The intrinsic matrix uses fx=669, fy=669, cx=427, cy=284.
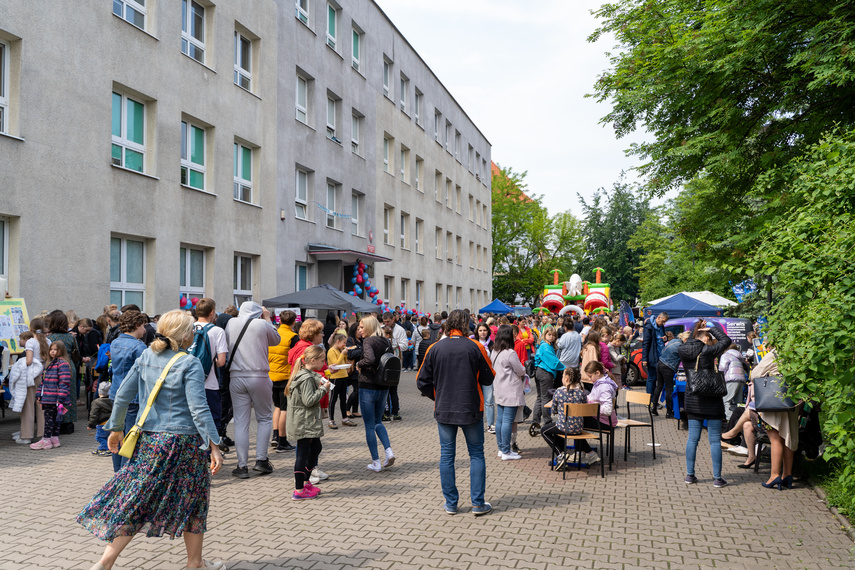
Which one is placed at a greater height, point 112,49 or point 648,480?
point 112,49

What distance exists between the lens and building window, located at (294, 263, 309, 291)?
22.2 meters

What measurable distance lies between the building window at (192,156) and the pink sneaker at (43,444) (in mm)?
8650

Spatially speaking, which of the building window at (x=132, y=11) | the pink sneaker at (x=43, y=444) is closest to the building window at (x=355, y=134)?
the building window at (x=132, y=11)

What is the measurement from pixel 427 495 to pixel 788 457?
13.7 ft

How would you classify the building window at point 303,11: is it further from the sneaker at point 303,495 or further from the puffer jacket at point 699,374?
the sneaker at point 303,495

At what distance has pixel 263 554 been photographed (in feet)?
17.6

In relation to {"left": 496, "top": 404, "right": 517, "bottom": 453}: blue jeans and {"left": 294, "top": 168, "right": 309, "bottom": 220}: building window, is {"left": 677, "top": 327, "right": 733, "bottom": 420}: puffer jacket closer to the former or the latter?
{"left": 496, "top": 404, "right": 517, "bottom": 453}: blue jeans

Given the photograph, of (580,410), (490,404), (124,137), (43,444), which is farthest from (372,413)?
(124,137)

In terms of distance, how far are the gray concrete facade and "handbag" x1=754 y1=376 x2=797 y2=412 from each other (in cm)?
1229

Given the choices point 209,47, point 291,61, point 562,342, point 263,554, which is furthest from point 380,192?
point 263,554

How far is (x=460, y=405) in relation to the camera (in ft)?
21.6

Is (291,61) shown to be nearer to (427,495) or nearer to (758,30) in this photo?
(758,30)

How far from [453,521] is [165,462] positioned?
2.87m

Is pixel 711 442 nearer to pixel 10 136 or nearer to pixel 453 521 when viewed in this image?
pixel 453 521
